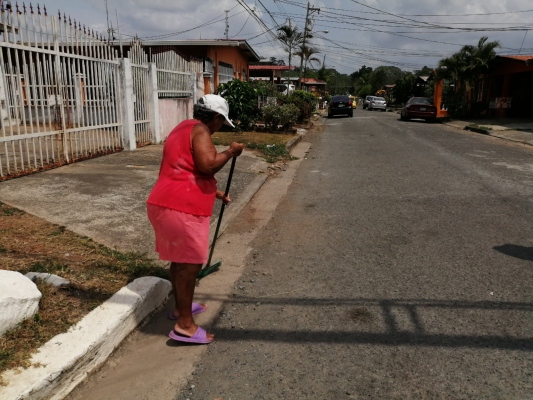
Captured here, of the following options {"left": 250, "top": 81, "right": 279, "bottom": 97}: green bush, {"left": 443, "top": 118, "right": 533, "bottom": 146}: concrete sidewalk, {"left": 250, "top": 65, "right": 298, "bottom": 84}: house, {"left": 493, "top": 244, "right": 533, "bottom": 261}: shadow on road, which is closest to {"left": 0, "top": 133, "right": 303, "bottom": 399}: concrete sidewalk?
{"left": 493, "top": 244, "right": 533, "bottom": 261}: shadow on road

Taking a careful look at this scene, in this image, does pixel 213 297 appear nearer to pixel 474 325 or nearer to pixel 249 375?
pixel 249 375

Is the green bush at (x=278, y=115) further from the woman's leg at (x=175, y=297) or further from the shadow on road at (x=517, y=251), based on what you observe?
the woman's leg at (x=175, y=297)

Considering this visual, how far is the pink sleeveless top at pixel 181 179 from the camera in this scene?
2898 millimetres

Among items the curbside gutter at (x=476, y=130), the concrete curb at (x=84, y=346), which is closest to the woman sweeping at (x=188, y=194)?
the concrete curb at (x=84, y=346)

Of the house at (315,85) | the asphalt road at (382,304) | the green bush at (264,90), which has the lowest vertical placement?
the asphalt road at (382,304)

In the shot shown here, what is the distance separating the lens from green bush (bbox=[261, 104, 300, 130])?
15.8m

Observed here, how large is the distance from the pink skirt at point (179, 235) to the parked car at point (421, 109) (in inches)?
980

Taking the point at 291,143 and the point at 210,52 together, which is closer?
the point at 291,143

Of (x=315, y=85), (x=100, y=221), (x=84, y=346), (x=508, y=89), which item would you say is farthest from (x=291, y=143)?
(x=315, y=85)

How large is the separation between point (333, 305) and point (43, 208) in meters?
3.77

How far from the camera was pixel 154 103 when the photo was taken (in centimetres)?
1172

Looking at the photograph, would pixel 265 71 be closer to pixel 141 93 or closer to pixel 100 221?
pixel 141 93

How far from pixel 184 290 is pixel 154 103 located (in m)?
9.45

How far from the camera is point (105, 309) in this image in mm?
3146
